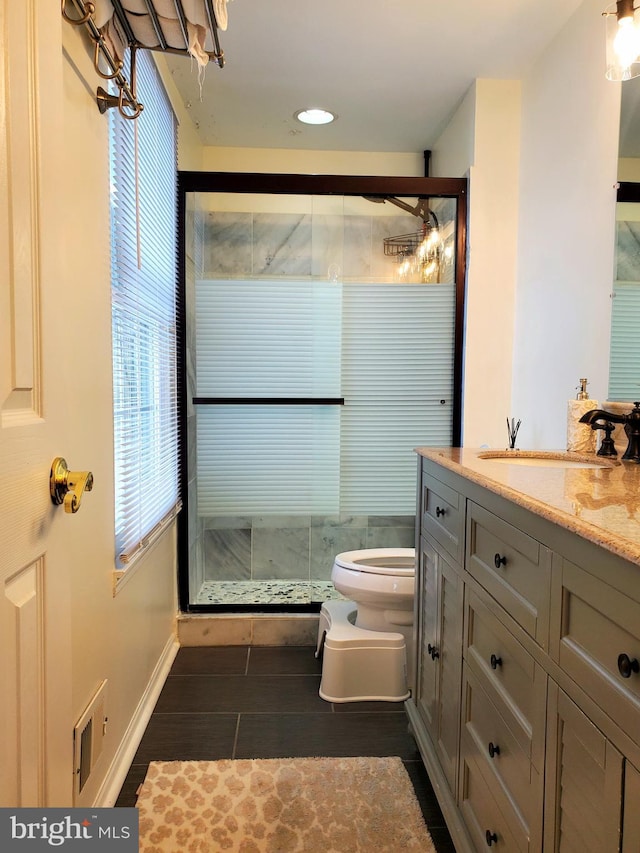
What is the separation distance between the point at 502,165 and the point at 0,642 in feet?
8.46

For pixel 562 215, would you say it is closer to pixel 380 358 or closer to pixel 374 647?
pixel 380 358

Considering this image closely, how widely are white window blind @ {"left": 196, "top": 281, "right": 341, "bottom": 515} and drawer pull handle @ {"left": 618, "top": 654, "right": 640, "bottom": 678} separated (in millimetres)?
2163

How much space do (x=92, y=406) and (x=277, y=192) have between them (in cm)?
163

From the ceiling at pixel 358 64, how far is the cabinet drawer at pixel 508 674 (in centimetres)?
199

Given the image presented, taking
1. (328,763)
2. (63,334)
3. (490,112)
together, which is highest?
(490,112)

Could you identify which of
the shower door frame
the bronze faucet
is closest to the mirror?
the bronze faucet

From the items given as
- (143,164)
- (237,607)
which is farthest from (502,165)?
(237,607)

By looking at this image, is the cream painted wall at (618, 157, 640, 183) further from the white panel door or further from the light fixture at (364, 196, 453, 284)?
the white panel door

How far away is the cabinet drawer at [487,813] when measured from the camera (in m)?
0.99

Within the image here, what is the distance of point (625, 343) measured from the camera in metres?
1.64

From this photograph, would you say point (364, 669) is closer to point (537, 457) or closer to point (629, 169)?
point (537, 457)

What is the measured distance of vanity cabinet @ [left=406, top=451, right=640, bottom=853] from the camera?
27.6 inches

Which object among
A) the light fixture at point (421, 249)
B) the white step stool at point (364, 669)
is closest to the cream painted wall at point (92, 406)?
the white step stool at point (364, 669)

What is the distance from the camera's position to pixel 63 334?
90cm
